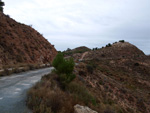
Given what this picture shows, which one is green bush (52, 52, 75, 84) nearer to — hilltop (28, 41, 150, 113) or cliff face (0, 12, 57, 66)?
hilltop (28, 41, 150, 113)

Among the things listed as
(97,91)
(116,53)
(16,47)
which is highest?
(16,47)

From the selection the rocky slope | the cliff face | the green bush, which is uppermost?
the cliff face

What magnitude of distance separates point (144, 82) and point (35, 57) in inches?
913

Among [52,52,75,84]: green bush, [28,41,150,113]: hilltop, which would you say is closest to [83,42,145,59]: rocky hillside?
[28,41,150,113]: hilltop

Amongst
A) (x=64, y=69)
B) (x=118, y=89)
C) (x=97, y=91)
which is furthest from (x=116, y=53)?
(x=64, y=69)

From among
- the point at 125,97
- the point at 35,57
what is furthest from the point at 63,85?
the point at 35,57

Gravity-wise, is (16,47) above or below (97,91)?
above

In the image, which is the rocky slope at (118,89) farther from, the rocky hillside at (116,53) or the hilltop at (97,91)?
the rocky hillside at (116,53)

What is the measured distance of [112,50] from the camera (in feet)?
213

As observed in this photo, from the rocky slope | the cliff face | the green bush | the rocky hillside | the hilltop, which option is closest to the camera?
the hilltop

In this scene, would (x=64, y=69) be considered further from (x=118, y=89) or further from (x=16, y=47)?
(x=16, y=47)

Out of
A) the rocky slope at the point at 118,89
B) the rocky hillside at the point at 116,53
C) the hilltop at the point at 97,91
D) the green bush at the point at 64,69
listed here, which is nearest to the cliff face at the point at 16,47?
the hilltop at the point at 97,91

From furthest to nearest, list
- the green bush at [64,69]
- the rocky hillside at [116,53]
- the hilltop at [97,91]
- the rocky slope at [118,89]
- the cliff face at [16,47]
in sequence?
1. the rocky hillside at [116,53]
2. the cliff face at [16,47]
3. the rocky slope at [118,89]
4. the green bush at [64,69]
5. the hilltop at [97,91]

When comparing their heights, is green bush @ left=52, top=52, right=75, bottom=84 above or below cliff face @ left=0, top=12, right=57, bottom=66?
below
